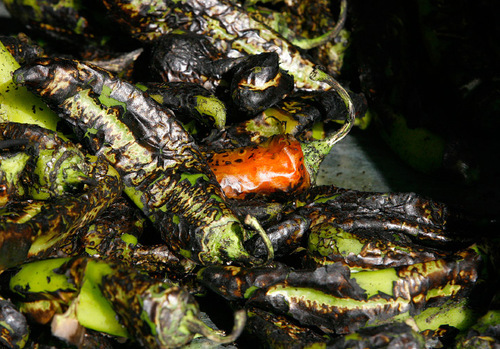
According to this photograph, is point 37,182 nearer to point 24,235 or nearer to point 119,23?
point 24,235

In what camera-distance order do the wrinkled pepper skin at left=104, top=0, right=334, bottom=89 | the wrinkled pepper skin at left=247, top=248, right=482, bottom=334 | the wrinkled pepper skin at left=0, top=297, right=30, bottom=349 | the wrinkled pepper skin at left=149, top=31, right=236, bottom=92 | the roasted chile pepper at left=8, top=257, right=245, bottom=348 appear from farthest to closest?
the wrinkled pepper skin at left=104, top=0, right=334, bottom=89 < the wrinkled pepper skin at left=149, top=31, right=236, bottom=92 < the wrinkled pepper skin at left=247, top=248, right=482, bottom=334 < the wrinkled pepper skin at left=0, top=297, right=30, bottom=349 < the roasted chile pepper at left=8, top=257, right=245, bottom=348

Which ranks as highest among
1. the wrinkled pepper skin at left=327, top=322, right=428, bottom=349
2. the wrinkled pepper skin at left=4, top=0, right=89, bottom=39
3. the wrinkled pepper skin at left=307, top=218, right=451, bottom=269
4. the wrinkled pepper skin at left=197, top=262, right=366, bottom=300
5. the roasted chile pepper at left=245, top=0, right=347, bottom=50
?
the wrinkled pepper skin at left=4, top=0, right=89, bottom=39

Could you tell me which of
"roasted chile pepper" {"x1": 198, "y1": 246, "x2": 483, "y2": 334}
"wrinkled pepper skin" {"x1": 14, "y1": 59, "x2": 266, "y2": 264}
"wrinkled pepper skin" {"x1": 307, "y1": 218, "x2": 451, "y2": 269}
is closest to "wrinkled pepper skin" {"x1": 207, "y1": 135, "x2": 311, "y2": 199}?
"wrinkled pepper skin" {"x1": 14, "y1": 59, "x2": 266, "y2": 264}

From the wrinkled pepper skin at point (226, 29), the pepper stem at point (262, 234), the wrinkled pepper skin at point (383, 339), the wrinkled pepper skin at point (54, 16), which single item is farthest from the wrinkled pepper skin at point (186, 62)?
the wrinkled pepper skin at point (383, 339)

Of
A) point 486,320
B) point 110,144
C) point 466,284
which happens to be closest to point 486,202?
point 466,284

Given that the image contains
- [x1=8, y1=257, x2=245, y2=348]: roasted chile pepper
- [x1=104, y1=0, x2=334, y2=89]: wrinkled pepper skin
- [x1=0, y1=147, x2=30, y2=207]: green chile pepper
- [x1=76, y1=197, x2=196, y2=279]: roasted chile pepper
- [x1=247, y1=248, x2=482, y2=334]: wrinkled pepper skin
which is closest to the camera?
[x1=8, y1=257, x2=245, y2=348]: roasted chile pepper

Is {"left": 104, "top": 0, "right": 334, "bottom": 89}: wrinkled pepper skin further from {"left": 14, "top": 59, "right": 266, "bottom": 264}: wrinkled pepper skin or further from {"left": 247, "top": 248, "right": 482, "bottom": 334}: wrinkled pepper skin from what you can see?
{"left": 247, "top": 248, "right": 482, "bottom": 334}: wrinkled pepper skin

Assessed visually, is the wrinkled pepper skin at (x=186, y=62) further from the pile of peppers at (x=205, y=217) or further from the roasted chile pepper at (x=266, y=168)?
the roasted chile pepper at (x=266, y=168)

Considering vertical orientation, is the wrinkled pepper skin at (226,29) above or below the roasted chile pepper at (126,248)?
above
